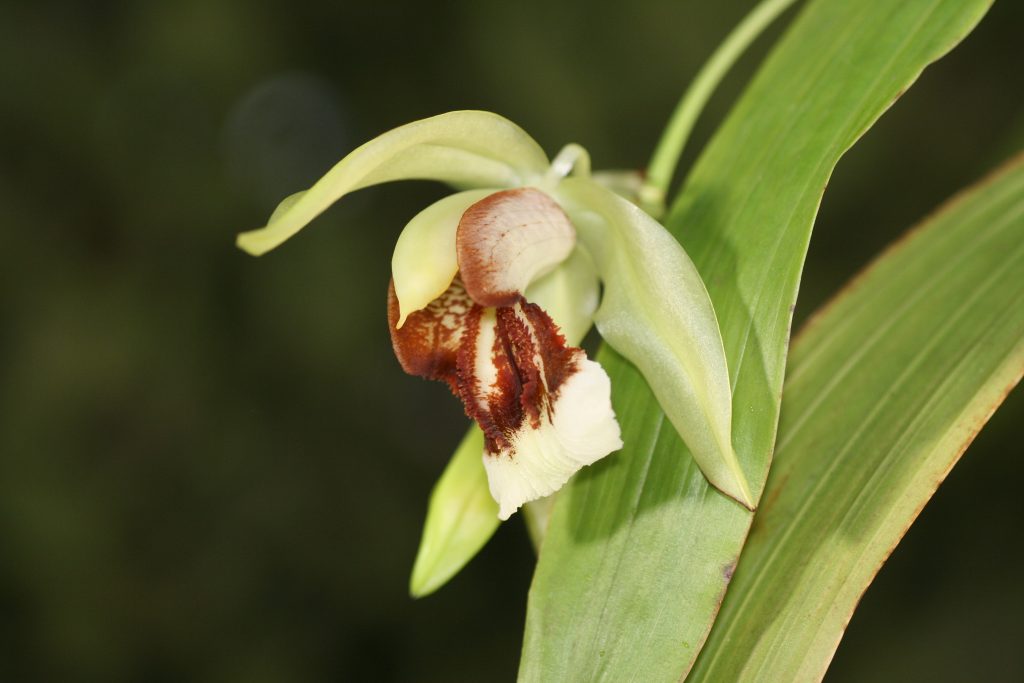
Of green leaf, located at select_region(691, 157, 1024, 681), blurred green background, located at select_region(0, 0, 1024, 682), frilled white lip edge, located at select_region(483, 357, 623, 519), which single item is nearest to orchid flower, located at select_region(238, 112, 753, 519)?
frilled white lip edge, located at select_region(483, 357, 623, 519)

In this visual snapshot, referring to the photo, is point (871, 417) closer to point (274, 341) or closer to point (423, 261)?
point (423, 261)

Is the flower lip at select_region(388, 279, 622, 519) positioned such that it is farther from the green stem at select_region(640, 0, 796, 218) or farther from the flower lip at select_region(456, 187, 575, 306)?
the green stem at select_region(640, 0, 796, 218)

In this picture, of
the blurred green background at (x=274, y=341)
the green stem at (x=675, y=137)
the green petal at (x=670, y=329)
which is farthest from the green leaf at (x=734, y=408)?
the blurred green background at (x=274, y=341)

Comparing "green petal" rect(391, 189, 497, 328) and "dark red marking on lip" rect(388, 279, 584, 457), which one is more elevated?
"green petal" rect(391, 189, 497, 328)

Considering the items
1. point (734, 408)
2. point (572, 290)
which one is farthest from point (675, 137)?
point (734, 408)

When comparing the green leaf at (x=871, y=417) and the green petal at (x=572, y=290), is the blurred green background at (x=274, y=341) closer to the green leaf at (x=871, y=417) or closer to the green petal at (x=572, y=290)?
the green leaf at (x=871, y=417)

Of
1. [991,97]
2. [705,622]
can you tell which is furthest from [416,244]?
[991,97]
